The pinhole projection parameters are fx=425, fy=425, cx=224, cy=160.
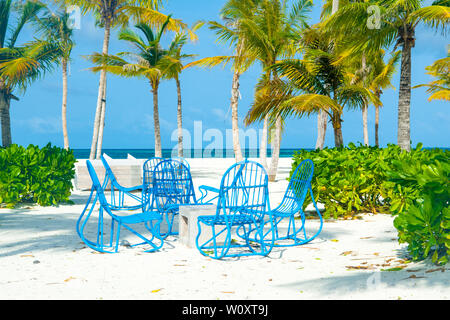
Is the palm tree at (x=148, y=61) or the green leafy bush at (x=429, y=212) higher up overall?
the palm tree at (x=148, y=61)

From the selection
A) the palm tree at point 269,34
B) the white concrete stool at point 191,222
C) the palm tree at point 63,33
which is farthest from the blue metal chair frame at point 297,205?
the palm tree at point 63,33

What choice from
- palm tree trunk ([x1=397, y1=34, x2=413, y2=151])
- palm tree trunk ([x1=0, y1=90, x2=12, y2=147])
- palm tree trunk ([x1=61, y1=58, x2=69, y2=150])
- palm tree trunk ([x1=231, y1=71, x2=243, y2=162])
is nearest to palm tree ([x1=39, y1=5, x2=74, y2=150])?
palm tree trunk ([x1=61, y1=58, x2=69, y2=150])

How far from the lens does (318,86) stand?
10.1 metres

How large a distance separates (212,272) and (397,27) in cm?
819

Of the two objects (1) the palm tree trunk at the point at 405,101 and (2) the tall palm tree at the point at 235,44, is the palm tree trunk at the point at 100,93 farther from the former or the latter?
(1) the palm tree trunk at the point at 405,101

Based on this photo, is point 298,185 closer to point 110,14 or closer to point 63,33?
point 110,14

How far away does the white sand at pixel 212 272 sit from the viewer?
3512mm

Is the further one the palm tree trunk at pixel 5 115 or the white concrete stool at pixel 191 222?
the palm tree trunk at pixel 5 115

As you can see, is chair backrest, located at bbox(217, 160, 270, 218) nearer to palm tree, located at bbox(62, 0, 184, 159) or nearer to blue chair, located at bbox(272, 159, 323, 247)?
blue chair, located at bbox(272, 159, 323, 247)

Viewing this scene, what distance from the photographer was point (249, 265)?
A: 4527 mm

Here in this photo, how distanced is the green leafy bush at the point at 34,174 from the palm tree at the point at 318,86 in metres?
4.77

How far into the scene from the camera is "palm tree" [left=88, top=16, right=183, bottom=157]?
65.0ft
